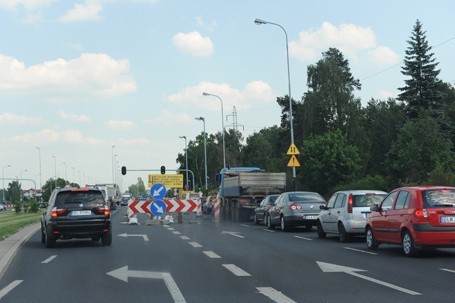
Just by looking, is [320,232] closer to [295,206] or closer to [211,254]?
[295,206]

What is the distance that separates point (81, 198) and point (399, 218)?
9.23 meters

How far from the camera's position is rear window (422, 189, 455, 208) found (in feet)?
50.1

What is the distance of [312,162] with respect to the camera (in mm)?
52969

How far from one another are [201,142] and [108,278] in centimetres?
13660

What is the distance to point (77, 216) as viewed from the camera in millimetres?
20234

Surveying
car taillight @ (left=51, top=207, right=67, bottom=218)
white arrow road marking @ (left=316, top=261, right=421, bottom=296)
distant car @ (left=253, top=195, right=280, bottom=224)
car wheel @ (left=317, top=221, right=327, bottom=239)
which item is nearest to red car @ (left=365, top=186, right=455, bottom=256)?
white arrow road marking @ (left=316, top=261, right=421, bottom=296)

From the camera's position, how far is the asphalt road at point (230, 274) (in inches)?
392

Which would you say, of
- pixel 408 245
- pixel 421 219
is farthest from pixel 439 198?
pixel 408 245

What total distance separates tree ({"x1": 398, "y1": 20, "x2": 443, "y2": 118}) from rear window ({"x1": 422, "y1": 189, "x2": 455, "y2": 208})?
50011 millimetres

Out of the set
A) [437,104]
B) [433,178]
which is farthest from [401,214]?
[437,104]

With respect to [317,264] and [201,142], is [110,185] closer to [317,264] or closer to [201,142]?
[201,142]

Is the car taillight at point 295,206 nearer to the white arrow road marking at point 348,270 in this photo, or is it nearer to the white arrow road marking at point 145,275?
the white arrow road marking at point 348,270

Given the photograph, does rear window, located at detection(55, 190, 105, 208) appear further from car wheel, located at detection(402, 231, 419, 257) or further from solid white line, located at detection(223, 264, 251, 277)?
car wheel, located at detection(402, 231, 419, 257)

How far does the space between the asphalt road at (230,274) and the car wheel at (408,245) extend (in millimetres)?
230
